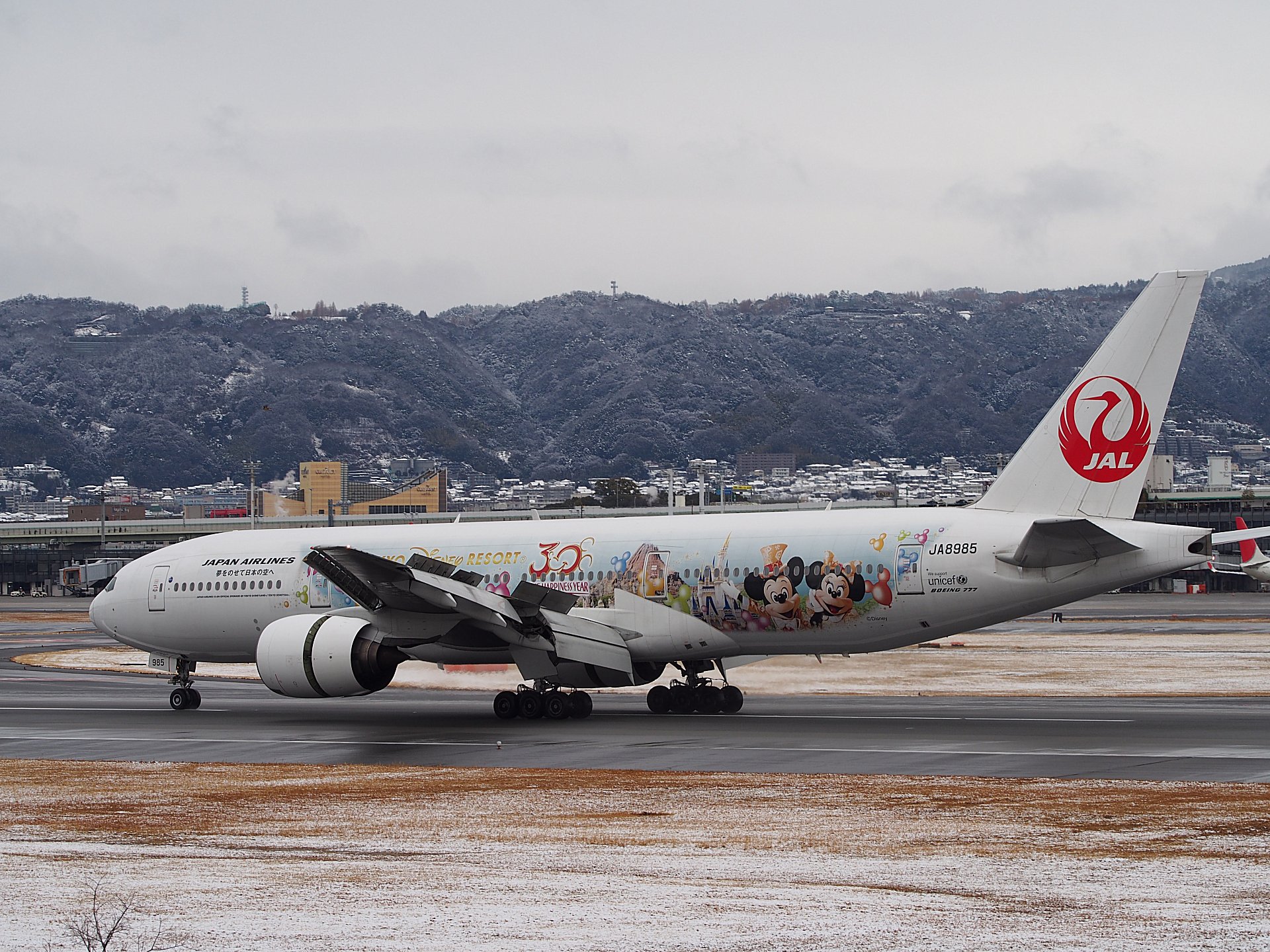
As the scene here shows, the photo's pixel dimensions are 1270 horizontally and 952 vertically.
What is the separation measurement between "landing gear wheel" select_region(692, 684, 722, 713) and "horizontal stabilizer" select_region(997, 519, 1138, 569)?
6621 mm

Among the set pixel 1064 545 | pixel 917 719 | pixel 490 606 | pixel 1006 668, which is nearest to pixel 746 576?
pixel 917 719

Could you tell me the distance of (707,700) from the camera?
28891 mm

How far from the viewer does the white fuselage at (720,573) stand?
2525cm

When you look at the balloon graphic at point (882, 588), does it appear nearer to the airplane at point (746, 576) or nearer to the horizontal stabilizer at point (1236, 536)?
the airplane at point (746, 576)

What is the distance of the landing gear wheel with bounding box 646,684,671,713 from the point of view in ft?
95.6

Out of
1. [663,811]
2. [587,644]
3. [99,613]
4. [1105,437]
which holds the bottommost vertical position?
[663,811]

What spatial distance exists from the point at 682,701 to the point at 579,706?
2251mm

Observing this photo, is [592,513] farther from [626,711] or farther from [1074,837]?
[1074,837]

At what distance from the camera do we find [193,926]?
9828mm

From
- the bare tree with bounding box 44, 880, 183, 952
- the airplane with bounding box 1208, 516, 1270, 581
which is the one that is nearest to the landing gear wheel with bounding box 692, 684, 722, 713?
the bare tree with bounding box 44, 880, 183, 952

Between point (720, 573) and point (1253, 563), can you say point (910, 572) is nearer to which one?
point (720, 573)

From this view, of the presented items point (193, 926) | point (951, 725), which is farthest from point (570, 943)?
point (951, 725)

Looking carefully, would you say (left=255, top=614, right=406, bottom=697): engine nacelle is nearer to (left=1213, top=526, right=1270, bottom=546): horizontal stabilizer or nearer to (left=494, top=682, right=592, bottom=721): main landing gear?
(left=494, top=682, right=592, bottom=721): main landing gear

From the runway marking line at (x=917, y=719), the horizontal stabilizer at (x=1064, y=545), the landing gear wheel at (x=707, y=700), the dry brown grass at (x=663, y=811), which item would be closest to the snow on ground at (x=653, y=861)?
the dry brown grass at (x=663, y=811)
